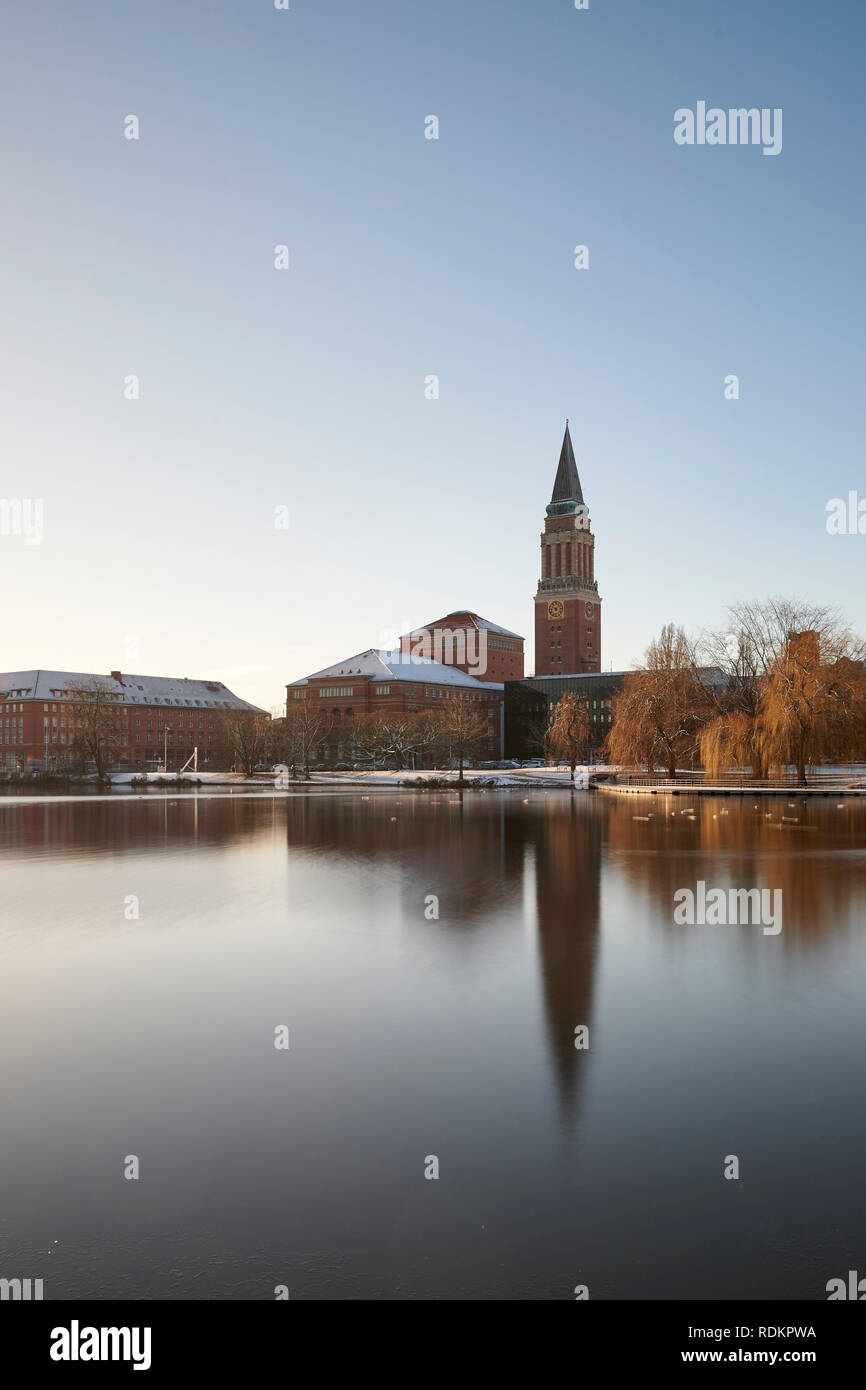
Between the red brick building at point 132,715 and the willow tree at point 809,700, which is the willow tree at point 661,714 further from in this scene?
the red brick building at point 132,715

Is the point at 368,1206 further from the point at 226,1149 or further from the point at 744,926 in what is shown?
the point at 744,926

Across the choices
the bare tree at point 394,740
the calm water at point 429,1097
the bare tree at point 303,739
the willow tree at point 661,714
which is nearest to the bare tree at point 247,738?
the bare tree at point 303,739

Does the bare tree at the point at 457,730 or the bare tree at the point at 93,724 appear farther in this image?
the bare tree at the point at 457,730

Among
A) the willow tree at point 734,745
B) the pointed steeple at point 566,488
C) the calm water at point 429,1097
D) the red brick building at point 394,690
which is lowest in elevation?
the calm water at point 429,1097

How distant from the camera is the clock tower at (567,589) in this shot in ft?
495

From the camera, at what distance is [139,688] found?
162750 mm

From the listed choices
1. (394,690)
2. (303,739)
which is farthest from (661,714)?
(394,690)

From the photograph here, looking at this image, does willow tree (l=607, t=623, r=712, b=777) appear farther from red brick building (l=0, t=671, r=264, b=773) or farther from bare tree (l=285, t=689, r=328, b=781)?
red brick building (l=0, t=671, r=264, b=773)

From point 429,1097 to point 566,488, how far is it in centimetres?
15393

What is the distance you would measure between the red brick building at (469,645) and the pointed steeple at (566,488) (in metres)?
22.0

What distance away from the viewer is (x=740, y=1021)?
898cm

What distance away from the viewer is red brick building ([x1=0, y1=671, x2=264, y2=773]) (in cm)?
14575
